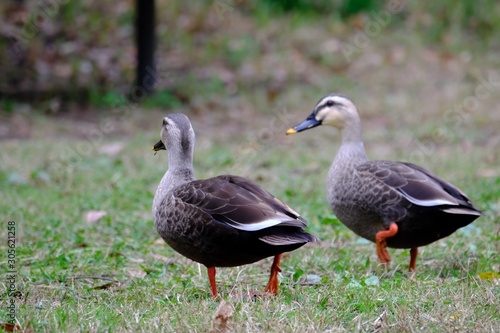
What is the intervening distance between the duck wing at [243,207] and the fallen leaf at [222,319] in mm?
535

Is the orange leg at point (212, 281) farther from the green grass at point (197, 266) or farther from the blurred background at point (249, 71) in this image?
the blurred background at point (249, 71)

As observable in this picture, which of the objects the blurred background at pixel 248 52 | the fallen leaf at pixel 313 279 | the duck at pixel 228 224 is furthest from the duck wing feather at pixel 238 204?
the blurred background at pixel 248 52

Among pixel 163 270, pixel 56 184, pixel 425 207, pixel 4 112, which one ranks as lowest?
pixel 4 112

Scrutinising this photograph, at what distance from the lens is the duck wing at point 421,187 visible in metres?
4.59

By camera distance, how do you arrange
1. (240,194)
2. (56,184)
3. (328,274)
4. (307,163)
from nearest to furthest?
(240,194)
(328,274)
(56,184)
(307,163)

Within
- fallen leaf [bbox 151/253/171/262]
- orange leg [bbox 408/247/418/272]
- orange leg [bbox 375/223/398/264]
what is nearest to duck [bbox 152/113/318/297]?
fallen leaf [bbox 151/253/171/262]

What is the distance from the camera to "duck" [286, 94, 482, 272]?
466cm

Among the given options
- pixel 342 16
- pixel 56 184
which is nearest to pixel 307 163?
pixel 56 184

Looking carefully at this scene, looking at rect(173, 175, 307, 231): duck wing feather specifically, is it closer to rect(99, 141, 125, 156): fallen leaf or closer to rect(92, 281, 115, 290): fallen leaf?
rect(92, 281, 115, 290): fallen leaf

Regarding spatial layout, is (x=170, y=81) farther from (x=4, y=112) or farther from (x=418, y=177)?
(x=418, y=177)

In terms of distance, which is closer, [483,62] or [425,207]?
[425,207]

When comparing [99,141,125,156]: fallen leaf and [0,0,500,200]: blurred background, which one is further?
[0,0,500,200]: blurred background

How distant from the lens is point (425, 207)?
4684 mm

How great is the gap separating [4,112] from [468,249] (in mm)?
7566
